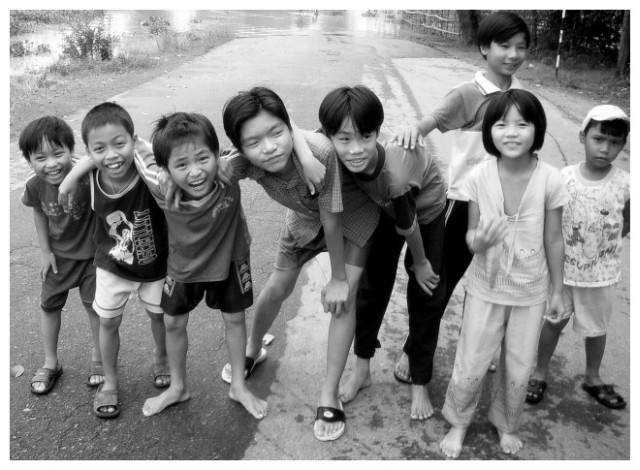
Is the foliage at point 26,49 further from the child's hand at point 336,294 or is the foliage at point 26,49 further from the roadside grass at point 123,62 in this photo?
the child's hand at point 336,294

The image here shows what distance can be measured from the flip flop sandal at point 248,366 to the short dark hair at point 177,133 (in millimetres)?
1013

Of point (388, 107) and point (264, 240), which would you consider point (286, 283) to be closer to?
point (264, 240)

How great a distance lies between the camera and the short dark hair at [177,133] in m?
2.04

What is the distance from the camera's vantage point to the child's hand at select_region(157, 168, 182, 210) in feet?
6.84

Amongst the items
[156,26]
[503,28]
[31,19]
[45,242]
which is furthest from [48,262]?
[31,19]

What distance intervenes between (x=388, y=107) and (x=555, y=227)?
6.27 metres

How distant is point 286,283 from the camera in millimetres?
2479

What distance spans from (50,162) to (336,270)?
4.21 ft

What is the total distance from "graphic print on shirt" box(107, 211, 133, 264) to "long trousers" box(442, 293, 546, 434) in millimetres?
1403

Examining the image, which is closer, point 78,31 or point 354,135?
point 354,135

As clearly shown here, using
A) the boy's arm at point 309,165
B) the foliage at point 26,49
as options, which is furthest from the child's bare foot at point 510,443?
the foliage at point 26,49

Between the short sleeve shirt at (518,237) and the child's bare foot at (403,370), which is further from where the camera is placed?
the child's bare foot at (403,370)

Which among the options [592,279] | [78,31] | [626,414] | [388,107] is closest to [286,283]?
[592,279]

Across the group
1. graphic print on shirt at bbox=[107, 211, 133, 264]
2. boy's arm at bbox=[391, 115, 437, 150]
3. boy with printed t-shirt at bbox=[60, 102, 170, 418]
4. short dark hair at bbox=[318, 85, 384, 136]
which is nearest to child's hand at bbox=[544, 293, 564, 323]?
boy's arm at bbox=[391, 115, 437, 150]
